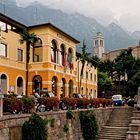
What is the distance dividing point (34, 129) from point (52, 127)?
3320 millimetres

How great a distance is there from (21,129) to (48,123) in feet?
10.5

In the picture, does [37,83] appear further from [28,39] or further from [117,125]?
[117,125]

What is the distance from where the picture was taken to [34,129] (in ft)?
60.0

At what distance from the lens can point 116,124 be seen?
116 ft

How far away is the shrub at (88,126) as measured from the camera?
27.6 meters

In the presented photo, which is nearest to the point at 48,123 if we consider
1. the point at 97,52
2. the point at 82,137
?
the point at 82,137

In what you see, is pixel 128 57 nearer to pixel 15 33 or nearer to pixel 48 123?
pixel 15 33

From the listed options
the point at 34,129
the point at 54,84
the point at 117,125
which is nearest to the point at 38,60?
the point at 54,84

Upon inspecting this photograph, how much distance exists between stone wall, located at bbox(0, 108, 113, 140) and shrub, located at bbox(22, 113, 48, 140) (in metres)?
0.25

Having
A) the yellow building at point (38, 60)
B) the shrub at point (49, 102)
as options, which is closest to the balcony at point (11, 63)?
the yellow building at point (38, 60)

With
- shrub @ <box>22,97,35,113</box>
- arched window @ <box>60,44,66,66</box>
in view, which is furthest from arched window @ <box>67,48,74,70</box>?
shrub @ <box>22,97,35,113</box>

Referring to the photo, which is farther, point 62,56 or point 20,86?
point 62,56

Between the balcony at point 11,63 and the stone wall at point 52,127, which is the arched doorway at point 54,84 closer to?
the balcony at point 11,63

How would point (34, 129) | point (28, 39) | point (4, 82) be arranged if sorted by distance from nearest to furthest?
point (34, 129) < point (4, 82) < point (28, 39)
